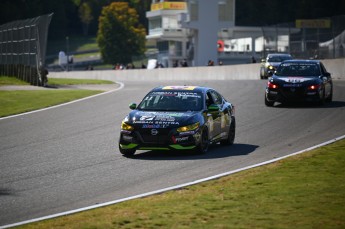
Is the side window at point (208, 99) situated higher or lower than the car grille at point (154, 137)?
higher

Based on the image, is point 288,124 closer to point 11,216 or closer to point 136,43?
point 11,216

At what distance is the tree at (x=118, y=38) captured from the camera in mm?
151000

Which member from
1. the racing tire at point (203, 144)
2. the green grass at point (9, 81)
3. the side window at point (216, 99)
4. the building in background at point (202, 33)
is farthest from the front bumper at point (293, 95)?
the building in background at point (202, 33)

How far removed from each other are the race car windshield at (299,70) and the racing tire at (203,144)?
1195 cm

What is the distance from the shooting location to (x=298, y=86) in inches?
1089

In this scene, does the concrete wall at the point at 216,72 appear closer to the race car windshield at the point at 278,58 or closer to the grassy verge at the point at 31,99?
the race car windshield at the point at 278,58

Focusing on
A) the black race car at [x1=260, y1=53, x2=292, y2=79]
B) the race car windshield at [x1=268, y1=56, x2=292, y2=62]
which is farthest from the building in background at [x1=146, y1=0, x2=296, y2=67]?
the race car windshield at [x1=268, y1=56, x2=292, y2=62]

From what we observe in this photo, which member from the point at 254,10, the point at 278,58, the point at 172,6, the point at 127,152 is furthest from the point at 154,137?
the point at 254,10

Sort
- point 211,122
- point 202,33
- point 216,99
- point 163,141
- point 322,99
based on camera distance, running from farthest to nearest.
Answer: point 202,33, point 322,99, point 216,99, point 211,122, point 163,141

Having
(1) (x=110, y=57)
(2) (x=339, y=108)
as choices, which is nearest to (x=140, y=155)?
(2) (x=339, y=108)

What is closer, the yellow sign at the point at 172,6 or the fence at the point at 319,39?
the fence at the point at 319,39

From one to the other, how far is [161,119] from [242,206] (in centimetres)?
606

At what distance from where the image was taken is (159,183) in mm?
13156

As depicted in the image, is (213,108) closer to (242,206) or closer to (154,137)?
(154,137)
